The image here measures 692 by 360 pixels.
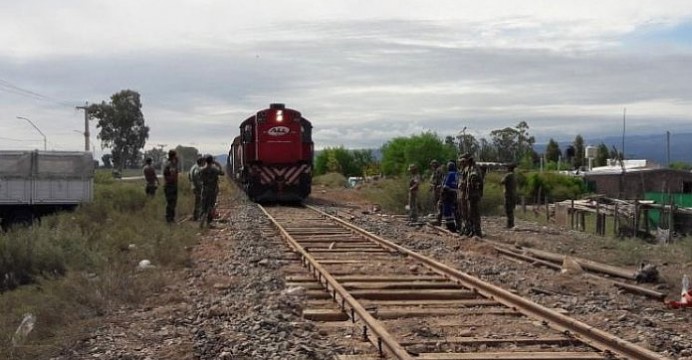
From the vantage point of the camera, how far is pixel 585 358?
7.07 metres

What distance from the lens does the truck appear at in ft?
96.2

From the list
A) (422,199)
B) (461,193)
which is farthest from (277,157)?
(461,193)

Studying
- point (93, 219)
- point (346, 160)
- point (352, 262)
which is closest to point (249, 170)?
point (93, 219)

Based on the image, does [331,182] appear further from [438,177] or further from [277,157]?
[438,177]

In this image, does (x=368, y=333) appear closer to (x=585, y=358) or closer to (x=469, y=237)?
(x=585, y=358)

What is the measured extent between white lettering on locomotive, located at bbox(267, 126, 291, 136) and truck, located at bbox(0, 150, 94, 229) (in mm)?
6731

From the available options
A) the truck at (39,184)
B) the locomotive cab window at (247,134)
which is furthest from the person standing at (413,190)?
the truck at (39,184)

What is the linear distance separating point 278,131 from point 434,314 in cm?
2443

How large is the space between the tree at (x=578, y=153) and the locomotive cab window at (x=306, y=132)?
58.2m

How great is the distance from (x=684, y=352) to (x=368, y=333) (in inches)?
109

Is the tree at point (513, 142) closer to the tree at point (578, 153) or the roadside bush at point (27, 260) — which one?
the tree at point (578, 153)

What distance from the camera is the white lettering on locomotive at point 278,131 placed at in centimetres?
3297

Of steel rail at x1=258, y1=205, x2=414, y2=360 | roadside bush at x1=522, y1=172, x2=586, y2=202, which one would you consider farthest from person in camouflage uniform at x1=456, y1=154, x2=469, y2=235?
roadside bush at x1=522, y1=172, x2=586, y2=202

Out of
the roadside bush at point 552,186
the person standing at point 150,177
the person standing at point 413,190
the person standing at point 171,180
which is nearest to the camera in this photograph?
the person standing at point 171,180
